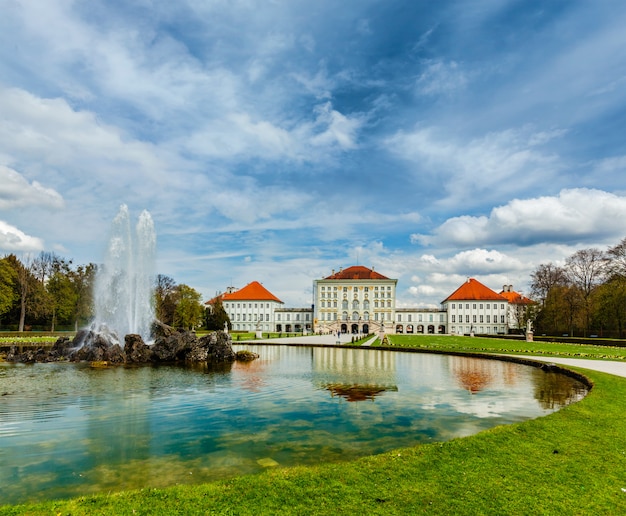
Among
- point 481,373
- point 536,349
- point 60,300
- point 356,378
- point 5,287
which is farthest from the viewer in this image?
point 60,300

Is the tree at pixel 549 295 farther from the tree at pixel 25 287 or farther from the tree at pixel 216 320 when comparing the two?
the tree at pixel 25 287

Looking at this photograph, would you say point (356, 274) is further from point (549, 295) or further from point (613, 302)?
point (613, 302)

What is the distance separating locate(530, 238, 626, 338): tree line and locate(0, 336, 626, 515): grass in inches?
1904

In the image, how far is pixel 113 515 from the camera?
431 centimetres

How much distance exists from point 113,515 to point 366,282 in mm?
91512

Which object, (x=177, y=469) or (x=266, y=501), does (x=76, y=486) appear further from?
(x=266, y=501)

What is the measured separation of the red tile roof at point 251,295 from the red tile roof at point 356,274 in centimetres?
1542

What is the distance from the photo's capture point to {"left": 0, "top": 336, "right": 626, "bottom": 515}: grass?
4.48 meters

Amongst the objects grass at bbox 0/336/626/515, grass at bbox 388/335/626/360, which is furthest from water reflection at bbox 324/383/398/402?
grass at bbox 388/335/626/360

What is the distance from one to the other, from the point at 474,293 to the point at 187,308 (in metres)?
62.7

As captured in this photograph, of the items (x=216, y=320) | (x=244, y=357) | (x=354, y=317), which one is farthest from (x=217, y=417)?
(x=354, y=317)

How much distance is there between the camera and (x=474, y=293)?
9425 centimetres

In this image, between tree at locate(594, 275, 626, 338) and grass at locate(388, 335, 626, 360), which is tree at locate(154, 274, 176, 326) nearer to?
grass at locate(388, 335, 626, 360)

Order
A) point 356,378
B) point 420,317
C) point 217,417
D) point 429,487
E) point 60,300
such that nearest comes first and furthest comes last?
point 429,487 < point 217,417 < point 356,378 < point 60,300 < point 420,317
